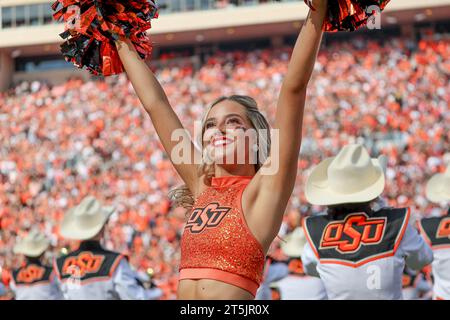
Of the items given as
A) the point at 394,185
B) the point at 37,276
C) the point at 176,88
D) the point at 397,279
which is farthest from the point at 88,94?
the point at 397,279

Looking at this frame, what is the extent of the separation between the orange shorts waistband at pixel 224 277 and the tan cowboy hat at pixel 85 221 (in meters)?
3.67

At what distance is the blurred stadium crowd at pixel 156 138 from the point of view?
12875 mm

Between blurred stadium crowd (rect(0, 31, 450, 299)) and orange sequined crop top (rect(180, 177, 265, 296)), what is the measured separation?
8282 mm

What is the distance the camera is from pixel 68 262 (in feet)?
18.4

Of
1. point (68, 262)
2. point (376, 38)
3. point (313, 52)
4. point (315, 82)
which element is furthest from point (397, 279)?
point (376, 38)

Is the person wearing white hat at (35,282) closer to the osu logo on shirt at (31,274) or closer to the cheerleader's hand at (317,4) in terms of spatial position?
the osu logo on shirt at (31,274)

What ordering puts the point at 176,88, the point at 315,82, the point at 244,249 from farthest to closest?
the point at 176,88
the point at 315,82
the point at 244,249

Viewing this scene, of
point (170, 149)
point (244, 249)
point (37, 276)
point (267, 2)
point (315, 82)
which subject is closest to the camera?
point (244, 249)

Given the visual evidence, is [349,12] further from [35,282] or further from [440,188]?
[35,282]

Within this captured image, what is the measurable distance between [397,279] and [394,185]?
9.03m

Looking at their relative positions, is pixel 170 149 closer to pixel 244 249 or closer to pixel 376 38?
pixel 244 249

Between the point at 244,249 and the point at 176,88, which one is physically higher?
the point at 244,249
